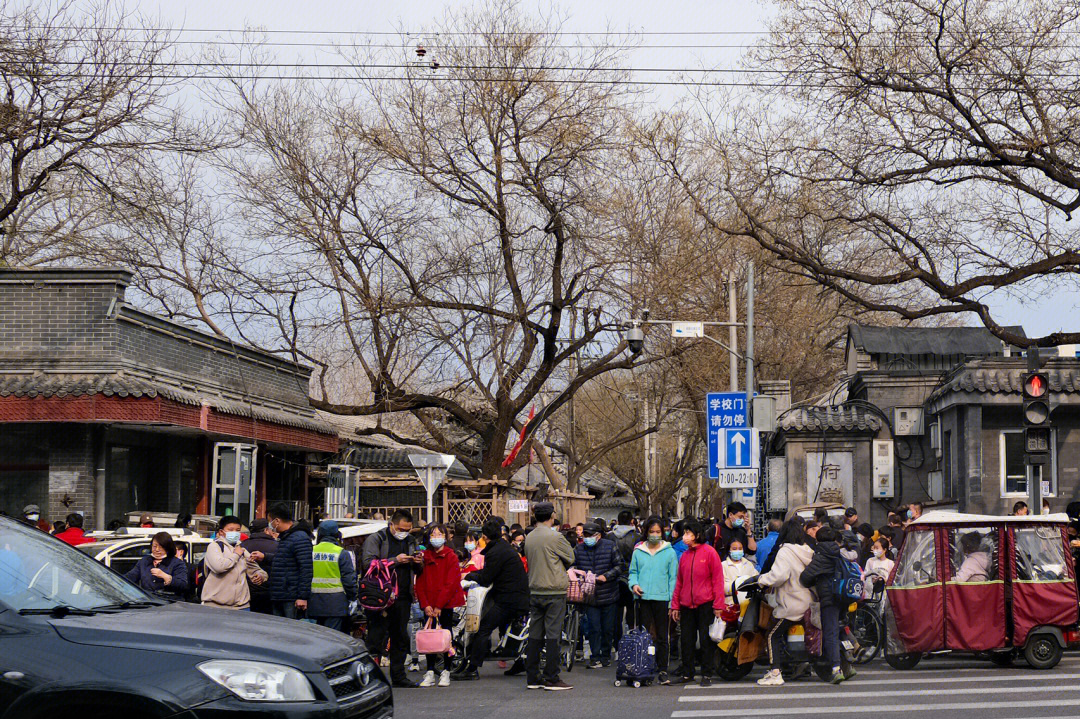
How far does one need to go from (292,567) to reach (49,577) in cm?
648

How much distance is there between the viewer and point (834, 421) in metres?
34.4

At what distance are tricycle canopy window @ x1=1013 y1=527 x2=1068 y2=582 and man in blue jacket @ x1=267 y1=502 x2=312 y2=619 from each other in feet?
25.7

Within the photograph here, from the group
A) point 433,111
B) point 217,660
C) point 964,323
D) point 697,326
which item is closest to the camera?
point 217,660

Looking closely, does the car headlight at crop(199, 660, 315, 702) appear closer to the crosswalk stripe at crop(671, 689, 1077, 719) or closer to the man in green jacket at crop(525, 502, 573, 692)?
the crosswalk stripe at crop(671, 689, 1077, 719)

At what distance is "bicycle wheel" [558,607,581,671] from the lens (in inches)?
623

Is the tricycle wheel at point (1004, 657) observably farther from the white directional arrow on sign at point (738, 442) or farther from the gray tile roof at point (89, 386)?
the gray tile roof at point (89, 386)

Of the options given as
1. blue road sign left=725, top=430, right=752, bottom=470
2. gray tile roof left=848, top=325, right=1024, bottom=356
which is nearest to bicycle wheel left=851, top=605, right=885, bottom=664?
blue road sign left=725, top=430, right=752, bottom=470

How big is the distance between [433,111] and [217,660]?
83.6 feet

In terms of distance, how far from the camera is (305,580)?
13062 millimetres

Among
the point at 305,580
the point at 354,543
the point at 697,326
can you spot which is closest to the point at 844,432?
the point at 697,326

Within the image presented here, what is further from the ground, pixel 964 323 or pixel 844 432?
pixel 964 323

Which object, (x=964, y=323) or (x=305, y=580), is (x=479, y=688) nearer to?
(x=305, y=580)

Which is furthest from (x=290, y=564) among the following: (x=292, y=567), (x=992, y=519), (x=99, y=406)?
(x=992, y=519)

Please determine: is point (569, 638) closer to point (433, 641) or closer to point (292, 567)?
point (433, 641)
